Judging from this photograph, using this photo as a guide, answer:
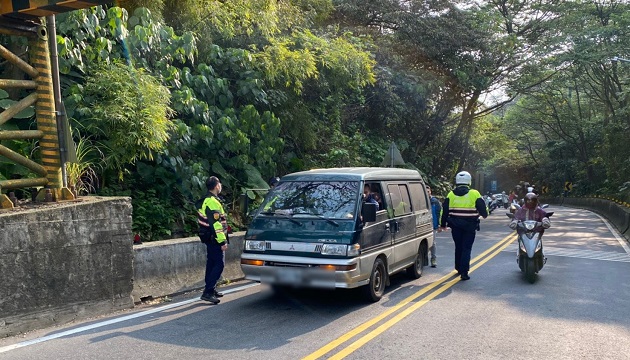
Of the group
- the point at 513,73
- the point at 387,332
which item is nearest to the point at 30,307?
the point at 387,332

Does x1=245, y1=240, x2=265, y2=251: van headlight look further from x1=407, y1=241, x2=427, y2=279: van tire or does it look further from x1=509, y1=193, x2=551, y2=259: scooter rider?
x1=509, y1=193, x2=551, y2=259: scooter rider

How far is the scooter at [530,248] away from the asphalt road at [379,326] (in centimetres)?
23

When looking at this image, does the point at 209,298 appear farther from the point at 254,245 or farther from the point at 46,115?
the point at 46,115

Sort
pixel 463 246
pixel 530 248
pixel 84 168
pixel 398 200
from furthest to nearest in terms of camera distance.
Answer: pixel 463 246
pixel 530 248
pixel 398 200
pixel 84 168

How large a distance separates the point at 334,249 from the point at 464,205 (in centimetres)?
361

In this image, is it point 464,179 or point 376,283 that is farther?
point 464,179

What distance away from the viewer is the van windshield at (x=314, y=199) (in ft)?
25.1

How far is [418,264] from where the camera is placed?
32.6 feet

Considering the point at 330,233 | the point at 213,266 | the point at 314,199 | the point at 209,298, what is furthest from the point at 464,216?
the point at 209,298

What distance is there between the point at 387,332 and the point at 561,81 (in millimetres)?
30831

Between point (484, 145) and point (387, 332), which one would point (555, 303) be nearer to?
point (387, 332)

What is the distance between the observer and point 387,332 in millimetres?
6320

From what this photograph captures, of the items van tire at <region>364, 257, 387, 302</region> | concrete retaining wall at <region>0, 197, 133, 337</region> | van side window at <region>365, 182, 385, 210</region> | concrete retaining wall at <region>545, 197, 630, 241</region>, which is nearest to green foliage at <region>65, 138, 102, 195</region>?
concrete retaining wall at <region>0, 197, 133, 337</region>

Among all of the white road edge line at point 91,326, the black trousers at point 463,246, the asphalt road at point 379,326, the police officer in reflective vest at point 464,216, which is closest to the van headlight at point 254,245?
the asphalt road at point 379,326
